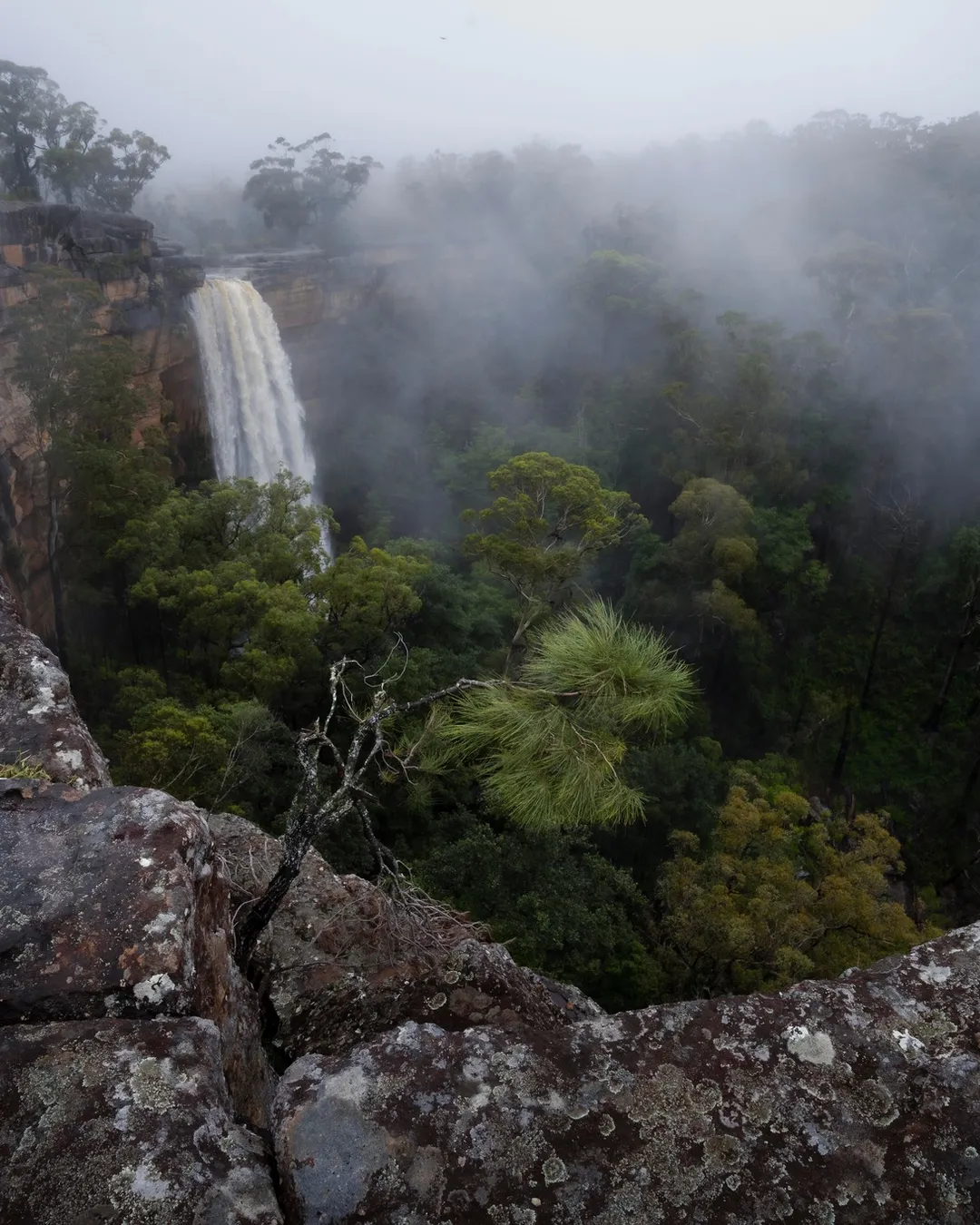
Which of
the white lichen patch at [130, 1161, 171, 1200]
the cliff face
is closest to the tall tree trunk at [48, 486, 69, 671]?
the cliff face

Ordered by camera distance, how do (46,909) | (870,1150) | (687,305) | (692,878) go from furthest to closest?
(687,305), (692,878), (46,909), (870,1150)

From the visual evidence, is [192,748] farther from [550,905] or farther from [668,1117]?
[668,1117]

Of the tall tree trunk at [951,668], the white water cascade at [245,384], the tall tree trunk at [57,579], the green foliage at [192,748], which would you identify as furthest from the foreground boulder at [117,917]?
the tall tree trunk at [951,668]

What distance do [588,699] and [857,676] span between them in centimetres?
1892

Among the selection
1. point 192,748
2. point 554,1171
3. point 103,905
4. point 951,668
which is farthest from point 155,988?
point 951,668

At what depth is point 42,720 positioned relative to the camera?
3971mm

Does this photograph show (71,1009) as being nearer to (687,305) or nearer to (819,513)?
(819,513)

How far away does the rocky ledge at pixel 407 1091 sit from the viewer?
6.72 ft

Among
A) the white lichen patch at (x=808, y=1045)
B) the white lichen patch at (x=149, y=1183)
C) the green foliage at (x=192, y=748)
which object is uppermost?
the white lichen patch at (x=149, y=1183)

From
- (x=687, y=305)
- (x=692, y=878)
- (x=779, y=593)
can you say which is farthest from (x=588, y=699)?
(x=687, y=305)

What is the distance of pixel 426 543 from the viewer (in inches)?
656

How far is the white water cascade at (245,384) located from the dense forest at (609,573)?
9.71ft

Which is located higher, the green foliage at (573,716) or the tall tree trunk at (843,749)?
the green foliage at (573,716)

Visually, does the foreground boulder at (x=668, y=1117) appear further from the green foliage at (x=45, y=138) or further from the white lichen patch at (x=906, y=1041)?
the green foliage at (x=45, y=138)
